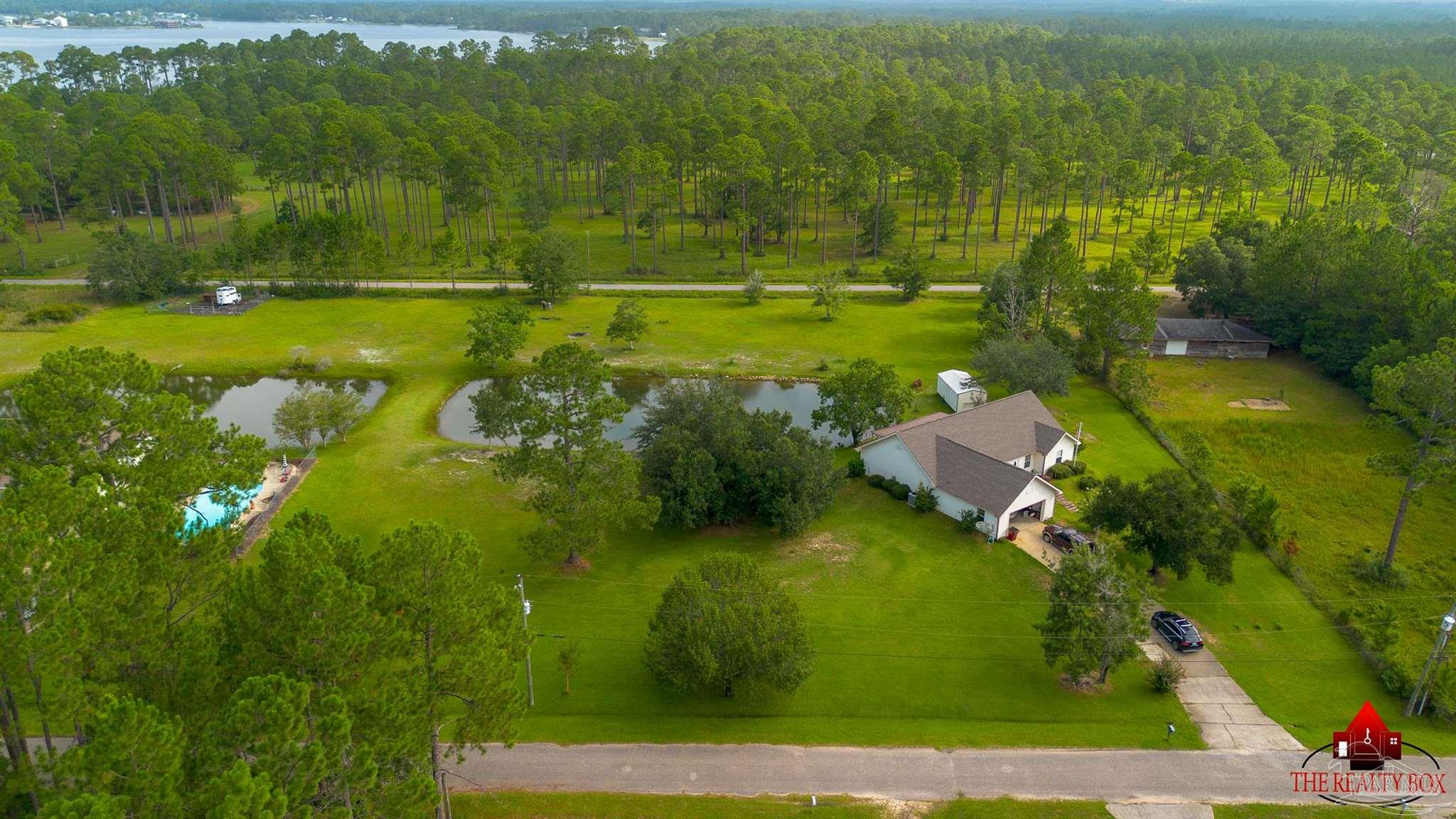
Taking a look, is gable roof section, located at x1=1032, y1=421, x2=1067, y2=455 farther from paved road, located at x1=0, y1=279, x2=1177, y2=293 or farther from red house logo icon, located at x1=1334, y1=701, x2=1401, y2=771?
paved road, located at x1=0, y1=279, x2=1177, y2=293

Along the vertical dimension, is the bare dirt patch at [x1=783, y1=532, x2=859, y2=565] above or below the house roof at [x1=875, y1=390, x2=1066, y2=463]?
below

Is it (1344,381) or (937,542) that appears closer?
(937,542)

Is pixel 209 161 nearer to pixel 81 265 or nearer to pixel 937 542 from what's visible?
pixel 81 265

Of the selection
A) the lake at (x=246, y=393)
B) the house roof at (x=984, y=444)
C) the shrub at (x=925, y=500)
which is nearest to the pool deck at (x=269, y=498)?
the lake at (x=246, y=393)

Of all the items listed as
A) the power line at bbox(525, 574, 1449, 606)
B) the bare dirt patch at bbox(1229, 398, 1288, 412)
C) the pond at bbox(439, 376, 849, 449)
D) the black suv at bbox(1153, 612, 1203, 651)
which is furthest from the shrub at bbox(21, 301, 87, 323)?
the bare dirt patch at bbox(1229, 398, 1288, 412)

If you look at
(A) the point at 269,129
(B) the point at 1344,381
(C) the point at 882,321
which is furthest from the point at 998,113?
(A) the point at 269,129
